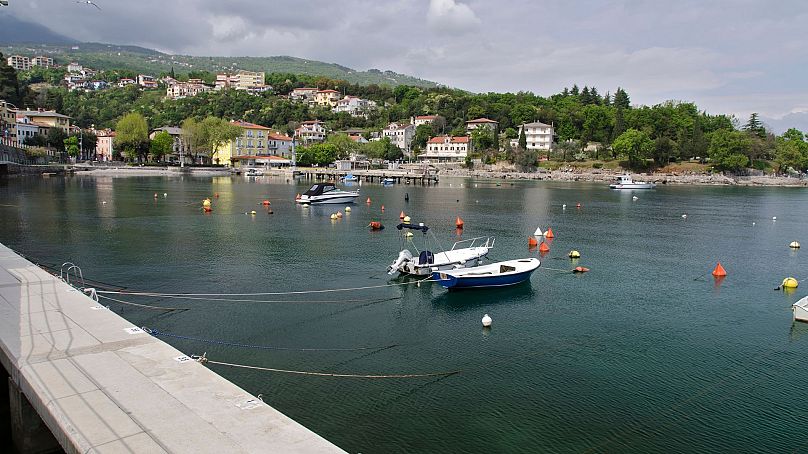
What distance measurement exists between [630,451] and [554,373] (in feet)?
14.7

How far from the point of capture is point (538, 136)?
6403 inches

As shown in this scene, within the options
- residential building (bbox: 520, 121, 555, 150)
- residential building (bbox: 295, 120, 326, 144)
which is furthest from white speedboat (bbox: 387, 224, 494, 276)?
residential building (bbox: 295, 120, 326, 144)

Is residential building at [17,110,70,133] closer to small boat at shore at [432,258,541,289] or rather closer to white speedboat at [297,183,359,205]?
white speedboat at [297,183,359,205]

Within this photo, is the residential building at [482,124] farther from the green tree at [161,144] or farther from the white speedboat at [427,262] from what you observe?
the white speedboat at [427,262]


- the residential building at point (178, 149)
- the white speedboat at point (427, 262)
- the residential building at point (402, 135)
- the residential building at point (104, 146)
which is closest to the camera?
the white speedboat at point (427, 262)

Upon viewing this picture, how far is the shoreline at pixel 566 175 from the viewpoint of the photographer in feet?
396

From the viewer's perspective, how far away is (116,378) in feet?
36.7

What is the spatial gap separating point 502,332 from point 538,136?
148600 mm

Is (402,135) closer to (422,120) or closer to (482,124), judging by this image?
(422,120)

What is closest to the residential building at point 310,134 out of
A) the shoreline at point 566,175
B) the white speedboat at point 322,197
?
the shoreline at point 566,175

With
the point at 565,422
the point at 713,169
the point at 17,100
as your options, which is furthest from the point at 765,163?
the point at 17,100

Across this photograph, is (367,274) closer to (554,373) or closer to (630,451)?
(554,373)

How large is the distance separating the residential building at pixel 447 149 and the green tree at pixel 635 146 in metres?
40.1

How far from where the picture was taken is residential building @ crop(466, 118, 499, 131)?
167875 mm
